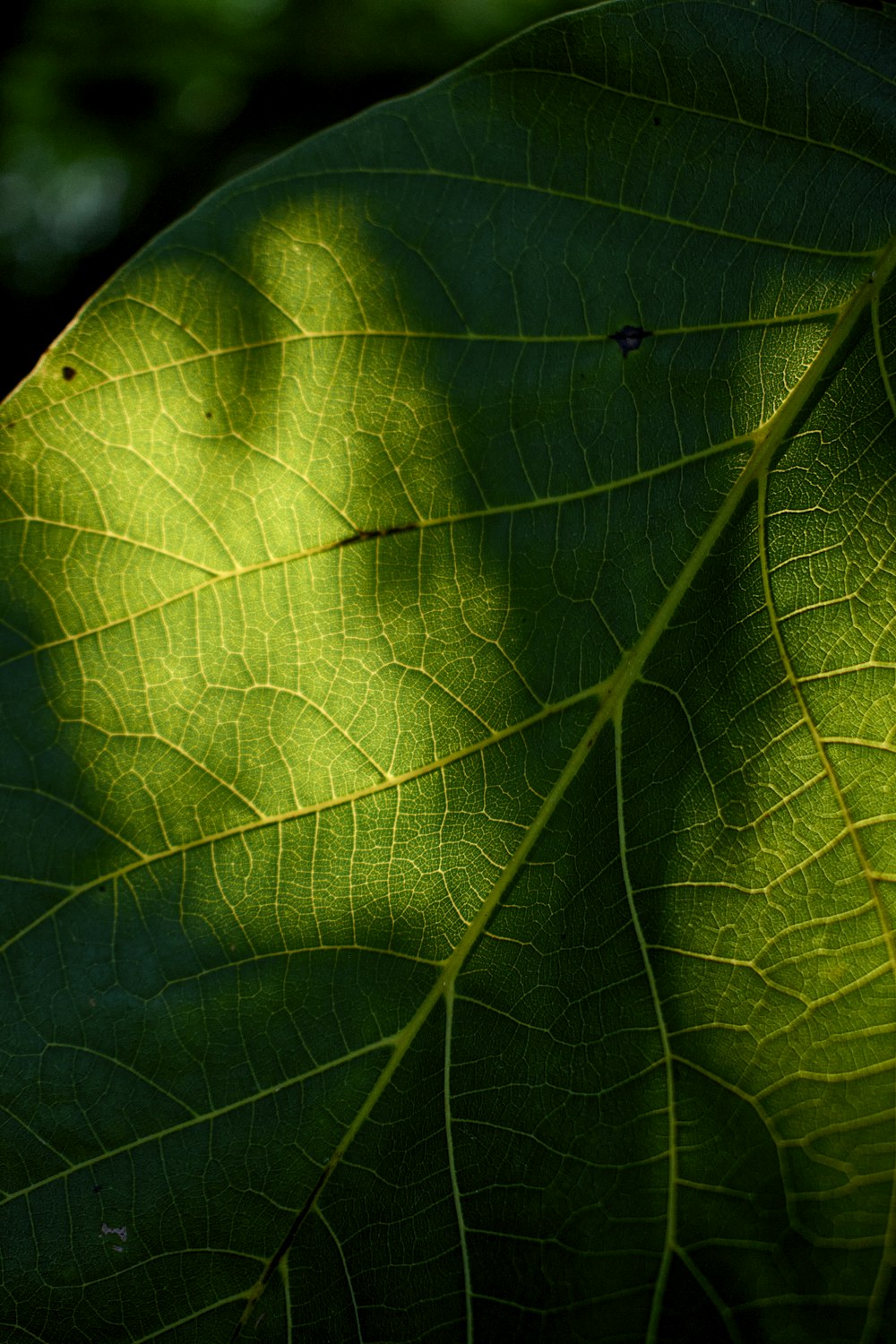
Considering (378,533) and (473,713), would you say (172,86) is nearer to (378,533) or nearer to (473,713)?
(378,533)

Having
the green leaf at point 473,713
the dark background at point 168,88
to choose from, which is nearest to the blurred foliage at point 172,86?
the dark background at point 168,88

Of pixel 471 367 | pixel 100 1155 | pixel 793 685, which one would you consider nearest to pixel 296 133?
pixel 471 367

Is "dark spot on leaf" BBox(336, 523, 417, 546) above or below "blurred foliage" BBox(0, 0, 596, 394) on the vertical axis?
below

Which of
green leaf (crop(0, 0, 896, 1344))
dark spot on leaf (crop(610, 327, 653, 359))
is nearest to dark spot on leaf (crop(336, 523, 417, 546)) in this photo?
green leaf (crop(0, 0, 896, 1344))

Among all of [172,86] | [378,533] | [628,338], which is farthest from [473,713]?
[172,86]

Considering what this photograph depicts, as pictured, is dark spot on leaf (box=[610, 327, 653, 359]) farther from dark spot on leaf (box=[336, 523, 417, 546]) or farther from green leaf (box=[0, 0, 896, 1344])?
dark spot on leaf (box=[336, 523, 417, 546])

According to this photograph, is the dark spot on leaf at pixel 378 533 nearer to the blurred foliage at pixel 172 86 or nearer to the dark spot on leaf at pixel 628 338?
the dark spot on leaf at pixel 628 338

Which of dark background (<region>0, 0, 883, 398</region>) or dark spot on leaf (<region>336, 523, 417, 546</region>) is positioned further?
dark background (<region>0, 0, 883, 398</region>)

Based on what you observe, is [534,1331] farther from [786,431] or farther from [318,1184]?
[786,431]
